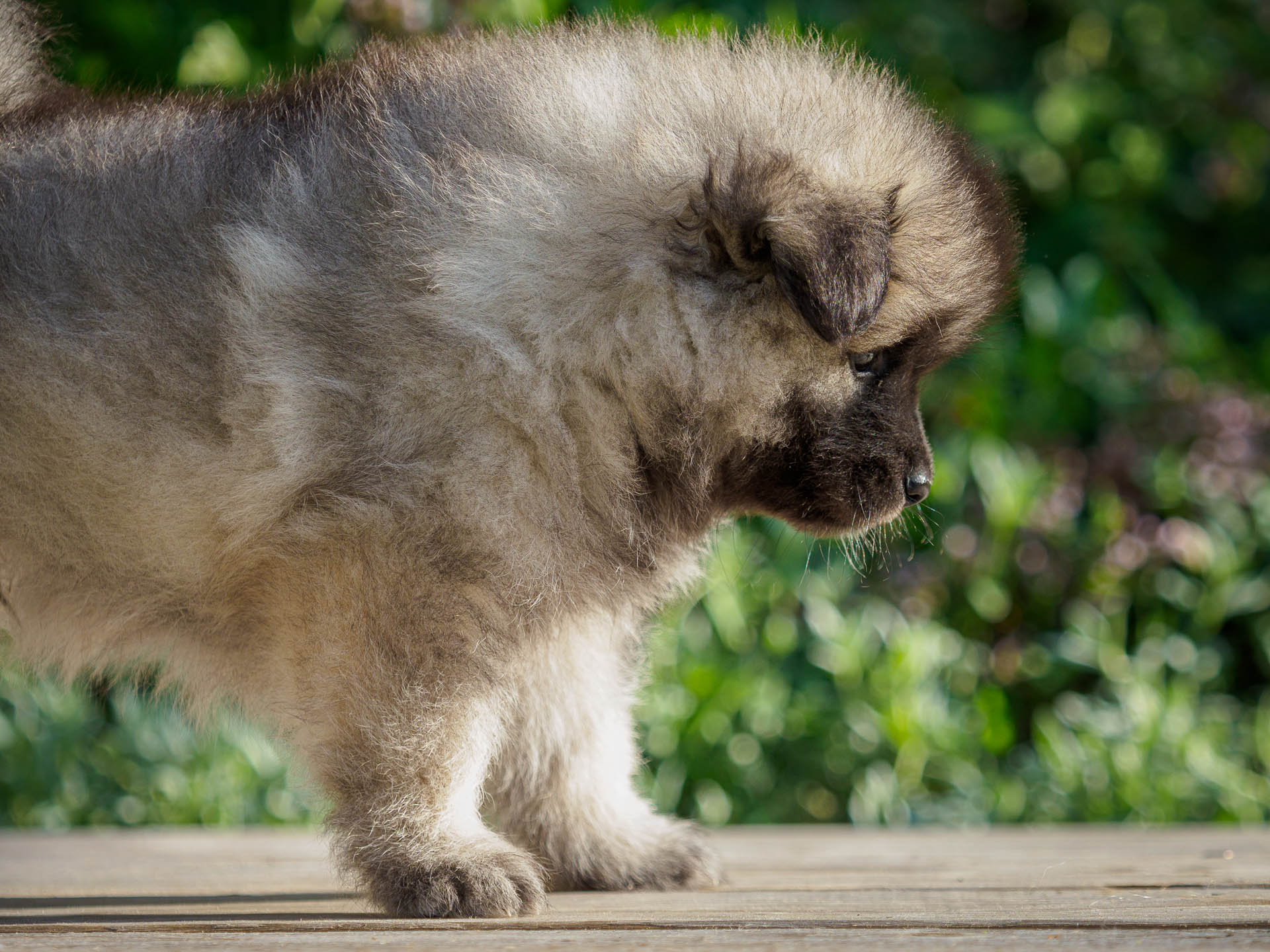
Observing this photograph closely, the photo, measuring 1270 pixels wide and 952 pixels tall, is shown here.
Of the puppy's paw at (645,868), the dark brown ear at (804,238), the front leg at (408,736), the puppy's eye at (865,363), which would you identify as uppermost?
the dark brown ear at (804,238)

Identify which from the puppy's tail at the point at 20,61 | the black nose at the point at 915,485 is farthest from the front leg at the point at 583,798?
the puppy's tail at the point at 20,61

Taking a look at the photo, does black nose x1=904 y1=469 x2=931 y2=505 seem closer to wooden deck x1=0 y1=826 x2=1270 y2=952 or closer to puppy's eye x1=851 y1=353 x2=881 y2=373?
puppy's eye x1=851 y1=353 x2=881 y2=373

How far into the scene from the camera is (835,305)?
2.22 meters

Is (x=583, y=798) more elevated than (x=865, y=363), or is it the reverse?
(x=865, y=363)

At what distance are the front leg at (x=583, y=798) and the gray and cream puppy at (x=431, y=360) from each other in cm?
16

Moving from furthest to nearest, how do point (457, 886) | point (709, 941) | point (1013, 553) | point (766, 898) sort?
1. point (1013, 553)
2. point (766, 898)
3. point (457, 886)
4. point (709, 941)

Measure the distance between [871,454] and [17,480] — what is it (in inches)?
57.1

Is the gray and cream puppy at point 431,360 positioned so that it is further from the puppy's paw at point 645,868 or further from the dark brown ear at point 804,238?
the puppy's paw at point 645,868

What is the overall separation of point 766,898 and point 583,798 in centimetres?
48

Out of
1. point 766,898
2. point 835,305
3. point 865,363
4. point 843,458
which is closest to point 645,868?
point 766,898

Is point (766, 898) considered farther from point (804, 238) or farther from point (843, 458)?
point (804, 238)

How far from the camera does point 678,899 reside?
2402 mm

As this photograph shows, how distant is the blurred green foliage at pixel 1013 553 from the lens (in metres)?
4.33

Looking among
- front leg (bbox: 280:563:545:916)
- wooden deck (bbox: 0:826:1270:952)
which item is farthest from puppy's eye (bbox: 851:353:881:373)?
wooden deck (bbox: 0:826:1270:952)
